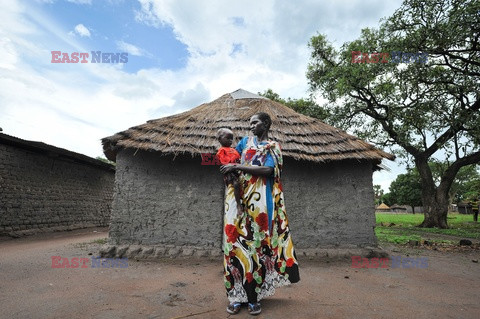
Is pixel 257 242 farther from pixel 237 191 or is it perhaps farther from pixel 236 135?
pixel 236 135

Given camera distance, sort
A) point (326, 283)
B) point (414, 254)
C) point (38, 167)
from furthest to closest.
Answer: point (38, 167) → point (414, 254) → point (326, 283)

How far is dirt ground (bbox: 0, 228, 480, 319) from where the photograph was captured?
2.54 metres

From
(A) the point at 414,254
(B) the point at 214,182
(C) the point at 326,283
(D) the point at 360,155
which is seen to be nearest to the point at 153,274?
(B) the point at 214,182

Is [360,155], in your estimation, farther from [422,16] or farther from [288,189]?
[422,16]

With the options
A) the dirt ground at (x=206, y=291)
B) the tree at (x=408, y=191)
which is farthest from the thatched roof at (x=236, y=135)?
the tree at (x=408, y=191)

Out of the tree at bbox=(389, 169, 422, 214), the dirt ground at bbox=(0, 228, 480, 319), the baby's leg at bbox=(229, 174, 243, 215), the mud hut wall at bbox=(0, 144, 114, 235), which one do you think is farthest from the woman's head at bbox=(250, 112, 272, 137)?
the tree at bbox=(389, 169, 422, 214)

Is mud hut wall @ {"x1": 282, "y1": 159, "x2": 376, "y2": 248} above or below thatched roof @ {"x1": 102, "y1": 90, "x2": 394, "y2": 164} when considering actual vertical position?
below

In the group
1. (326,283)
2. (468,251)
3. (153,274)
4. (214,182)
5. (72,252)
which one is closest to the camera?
(326,283)

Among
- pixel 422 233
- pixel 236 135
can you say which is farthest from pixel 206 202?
pixel 422 233

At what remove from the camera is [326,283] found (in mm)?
3617

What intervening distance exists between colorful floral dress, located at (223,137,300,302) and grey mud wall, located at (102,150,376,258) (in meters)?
2.52

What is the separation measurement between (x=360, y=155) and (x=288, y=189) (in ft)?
5.01

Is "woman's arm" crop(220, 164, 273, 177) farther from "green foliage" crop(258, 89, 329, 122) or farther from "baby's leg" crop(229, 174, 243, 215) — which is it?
"green foliage" crop(258, 89, 329, 122)

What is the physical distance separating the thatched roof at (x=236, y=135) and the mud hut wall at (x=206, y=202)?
305 mm
